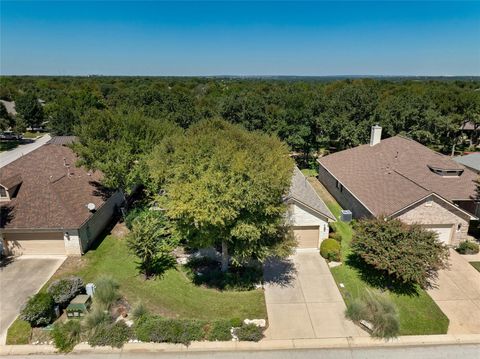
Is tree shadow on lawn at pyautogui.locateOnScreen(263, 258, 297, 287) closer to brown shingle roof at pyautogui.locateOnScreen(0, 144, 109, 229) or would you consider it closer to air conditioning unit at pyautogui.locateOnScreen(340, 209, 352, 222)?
air conditioning unit at pyautogui.locateOnScreen(340, 209, 352, 222)

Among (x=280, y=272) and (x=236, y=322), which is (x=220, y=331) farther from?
(x=280, y=272)

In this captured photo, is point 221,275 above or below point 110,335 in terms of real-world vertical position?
below

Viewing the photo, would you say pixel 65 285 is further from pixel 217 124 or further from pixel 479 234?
pixel 479 234

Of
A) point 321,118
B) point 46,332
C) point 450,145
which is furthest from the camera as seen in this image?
point 450,145

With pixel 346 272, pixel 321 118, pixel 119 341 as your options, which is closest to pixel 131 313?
pixel 119 341

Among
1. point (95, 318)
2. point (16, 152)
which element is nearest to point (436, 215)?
point (95, 318)

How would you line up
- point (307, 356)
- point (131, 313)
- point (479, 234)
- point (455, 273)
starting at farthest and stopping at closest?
point (479, 234), point (455, 273), point (131, 313), point (307, 356)

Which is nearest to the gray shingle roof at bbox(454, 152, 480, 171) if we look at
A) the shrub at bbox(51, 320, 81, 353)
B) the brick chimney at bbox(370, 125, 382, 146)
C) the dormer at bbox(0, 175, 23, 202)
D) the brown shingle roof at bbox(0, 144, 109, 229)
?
the brick chimney at bbox(370, 125, 382, 146)
